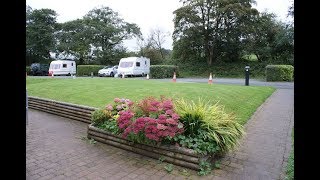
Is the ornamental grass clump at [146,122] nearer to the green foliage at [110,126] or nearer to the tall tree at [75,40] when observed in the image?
the green foliage at [110,126]

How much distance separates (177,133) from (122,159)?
3.49 ft

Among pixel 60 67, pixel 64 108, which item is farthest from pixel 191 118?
pixel 60 67

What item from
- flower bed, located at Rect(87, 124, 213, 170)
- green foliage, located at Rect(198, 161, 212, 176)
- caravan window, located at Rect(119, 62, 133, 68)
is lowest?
green foliage, located at Rect(198, 161, 212, 176)

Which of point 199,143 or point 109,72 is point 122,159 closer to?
point 199,143

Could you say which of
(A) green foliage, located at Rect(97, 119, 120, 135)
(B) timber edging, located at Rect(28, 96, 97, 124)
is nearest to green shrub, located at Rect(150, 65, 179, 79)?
(B) timber edging, located at Rect(28, 96, 97, 124)

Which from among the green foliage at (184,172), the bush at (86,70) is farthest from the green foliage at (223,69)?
the green foliage at (184,172)

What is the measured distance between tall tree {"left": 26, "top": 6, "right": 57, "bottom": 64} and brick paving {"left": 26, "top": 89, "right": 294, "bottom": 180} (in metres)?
41.8

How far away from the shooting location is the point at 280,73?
2084cm

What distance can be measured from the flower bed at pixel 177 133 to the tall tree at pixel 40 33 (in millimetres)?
43895

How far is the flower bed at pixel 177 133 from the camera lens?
4516 mm

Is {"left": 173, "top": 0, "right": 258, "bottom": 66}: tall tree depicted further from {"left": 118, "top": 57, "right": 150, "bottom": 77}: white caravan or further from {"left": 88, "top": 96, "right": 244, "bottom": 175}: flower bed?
{"left": 88, "top": 96, "right": 244, "bottom": 175}: flower bed

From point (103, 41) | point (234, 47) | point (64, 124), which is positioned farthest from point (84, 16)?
point (64, 124)

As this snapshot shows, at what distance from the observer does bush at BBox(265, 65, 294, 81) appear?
20688mm
